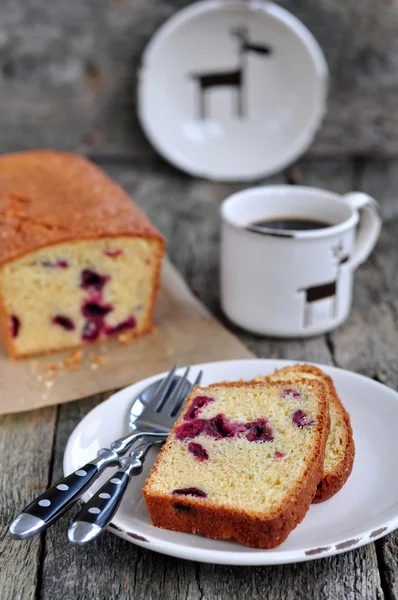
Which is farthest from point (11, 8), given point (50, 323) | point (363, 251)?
point (363, 251)

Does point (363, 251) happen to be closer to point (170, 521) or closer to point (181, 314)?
point (181, 314)

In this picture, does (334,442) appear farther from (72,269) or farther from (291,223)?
(72,269)

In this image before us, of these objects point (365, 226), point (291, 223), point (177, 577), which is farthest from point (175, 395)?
point (365, 226)

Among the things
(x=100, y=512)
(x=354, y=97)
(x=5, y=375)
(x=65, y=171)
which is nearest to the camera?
(x=100, y=512)

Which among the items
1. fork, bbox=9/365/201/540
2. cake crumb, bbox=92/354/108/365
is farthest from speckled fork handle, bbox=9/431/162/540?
cake crumb, bbox=92/354/108/365

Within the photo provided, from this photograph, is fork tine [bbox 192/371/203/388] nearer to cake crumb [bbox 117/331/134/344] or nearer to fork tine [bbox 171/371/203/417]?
fork tine [bbox 171/371/203/417]

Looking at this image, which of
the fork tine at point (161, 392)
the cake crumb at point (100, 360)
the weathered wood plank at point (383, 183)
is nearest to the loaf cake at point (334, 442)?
the fork tine at point (161, 392)

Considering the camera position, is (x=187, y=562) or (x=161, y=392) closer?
(x=187, y=562)

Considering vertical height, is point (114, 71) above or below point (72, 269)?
above
